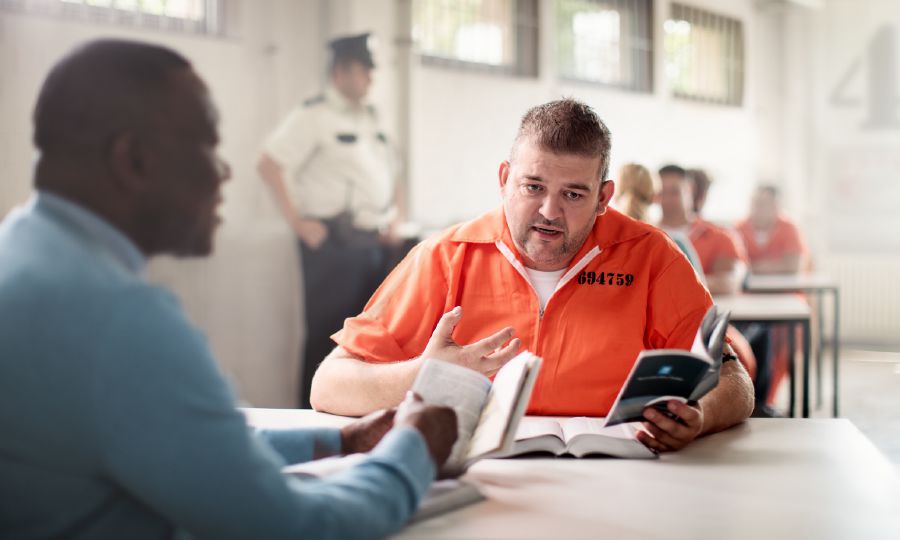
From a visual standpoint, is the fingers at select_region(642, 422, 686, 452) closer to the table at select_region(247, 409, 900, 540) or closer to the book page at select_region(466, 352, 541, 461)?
the table at select_region(247, 409, 900, 540)

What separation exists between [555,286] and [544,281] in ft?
0.09

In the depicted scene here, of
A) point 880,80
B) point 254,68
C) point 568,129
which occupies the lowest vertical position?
point 568,129

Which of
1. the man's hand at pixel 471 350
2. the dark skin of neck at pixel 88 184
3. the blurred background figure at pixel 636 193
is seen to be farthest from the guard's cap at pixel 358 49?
the dark skin of neck at pixel 88 184

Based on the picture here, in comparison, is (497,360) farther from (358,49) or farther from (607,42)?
(607,42)

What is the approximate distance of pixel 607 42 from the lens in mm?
8039

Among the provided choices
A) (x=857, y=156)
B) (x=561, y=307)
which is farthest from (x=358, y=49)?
(x=857, y=156)

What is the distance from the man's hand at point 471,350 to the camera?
1638mm

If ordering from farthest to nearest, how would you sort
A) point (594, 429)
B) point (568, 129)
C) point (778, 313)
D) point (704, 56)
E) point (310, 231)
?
point (704, 56)
point (310, 231)
point (778, 313)
point (568, 129)
point (594, 429)

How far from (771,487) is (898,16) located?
9.55 m

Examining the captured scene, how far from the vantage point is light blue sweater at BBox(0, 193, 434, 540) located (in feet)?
2.81

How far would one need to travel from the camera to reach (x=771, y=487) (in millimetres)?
1418

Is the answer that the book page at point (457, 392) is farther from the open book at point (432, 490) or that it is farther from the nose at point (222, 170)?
the nose at point (222, 170)

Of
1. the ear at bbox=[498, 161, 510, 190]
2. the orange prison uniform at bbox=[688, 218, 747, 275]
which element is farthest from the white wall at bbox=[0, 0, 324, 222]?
the ear at bbox=[498, 161, 510, 190]

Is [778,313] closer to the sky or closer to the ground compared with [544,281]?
closer to the ground
